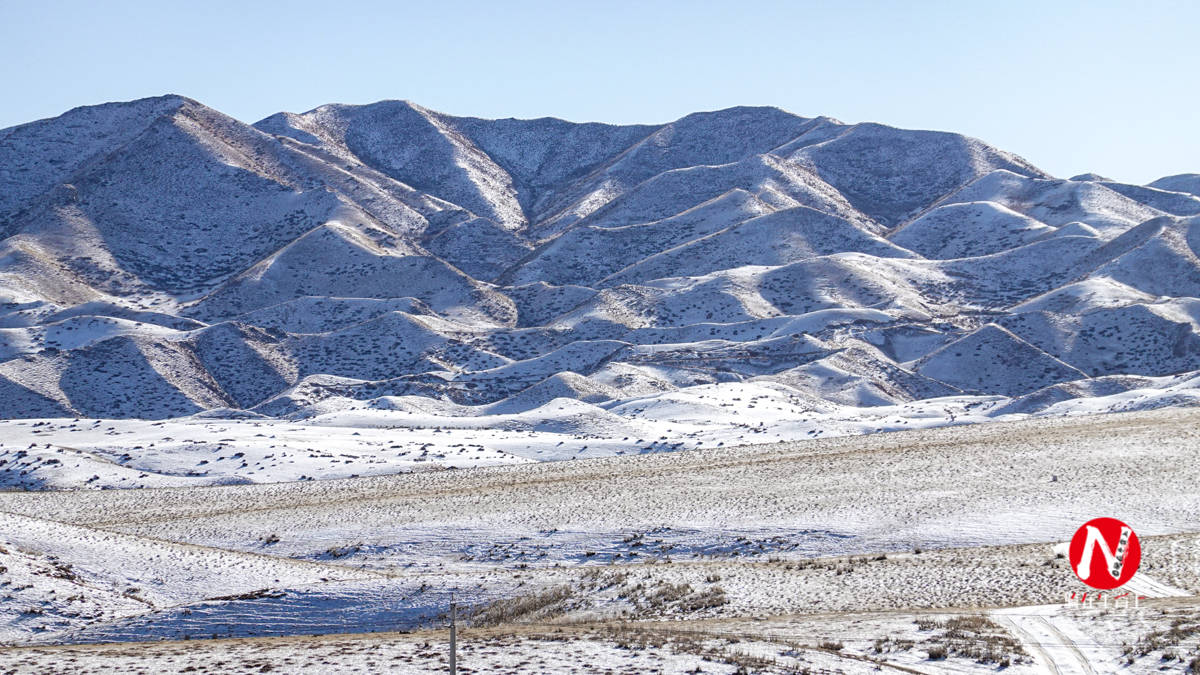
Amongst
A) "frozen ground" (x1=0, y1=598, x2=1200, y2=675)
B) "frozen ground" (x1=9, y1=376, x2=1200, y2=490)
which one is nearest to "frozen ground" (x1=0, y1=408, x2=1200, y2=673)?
"frozen ground" (x1=0, y1=598, x2=1200, y2=675)

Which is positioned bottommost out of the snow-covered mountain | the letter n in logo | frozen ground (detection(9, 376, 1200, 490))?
the letter n in logo

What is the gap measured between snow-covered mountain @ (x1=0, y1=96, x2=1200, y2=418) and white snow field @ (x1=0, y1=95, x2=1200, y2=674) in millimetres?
573

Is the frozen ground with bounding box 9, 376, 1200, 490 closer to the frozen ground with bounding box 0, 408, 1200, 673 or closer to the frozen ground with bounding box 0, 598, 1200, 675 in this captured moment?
the frozen ground with bounding box 0, 408, 1200, 673

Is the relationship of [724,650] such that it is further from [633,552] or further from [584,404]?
[584,404]

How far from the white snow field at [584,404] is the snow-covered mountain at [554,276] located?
57 cm

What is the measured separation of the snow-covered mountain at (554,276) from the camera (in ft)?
296

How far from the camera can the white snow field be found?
2691 centimetres

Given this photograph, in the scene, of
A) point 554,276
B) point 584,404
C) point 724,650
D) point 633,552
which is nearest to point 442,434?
point 584,404

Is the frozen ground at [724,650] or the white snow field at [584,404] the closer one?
the frozen ground at [724,650]

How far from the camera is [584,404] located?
73000 mm

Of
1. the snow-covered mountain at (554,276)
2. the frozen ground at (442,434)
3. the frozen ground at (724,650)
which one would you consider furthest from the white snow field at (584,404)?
the snow-covered mountain at (554,276)

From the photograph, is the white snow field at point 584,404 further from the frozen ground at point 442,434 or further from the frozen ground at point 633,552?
the frozen ground at point 442,434

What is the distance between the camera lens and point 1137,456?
4581 cm

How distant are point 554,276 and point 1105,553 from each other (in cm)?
10127
